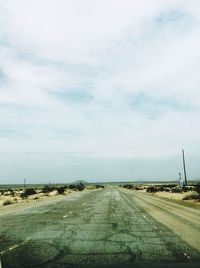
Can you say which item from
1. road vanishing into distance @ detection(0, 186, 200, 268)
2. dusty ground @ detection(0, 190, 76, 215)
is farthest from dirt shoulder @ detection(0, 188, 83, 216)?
road vanishing into distance @ detection(0, 186, 200, 268)

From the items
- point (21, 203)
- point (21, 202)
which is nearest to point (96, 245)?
point (21, 203)

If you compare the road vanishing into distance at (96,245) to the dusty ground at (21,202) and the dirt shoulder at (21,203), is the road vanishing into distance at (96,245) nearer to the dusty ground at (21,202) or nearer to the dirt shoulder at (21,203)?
the dirt shoulder at (21,203)

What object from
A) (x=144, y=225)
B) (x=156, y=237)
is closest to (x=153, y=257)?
(x=156, y=237)

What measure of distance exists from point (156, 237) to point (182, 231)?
2.23 m

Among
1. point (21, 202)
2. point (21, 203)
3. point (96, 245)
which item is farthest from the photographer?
point (21, 202)

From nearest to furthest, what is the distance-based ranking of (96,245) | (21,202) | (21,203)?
(96,245) → (21,203) → (21,202)

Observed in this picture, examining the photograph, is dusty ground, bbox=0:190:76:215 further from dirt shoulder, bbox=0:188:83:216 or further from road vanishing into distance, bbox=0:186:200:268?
road vanishing into distance, bbox=0:186:200:268

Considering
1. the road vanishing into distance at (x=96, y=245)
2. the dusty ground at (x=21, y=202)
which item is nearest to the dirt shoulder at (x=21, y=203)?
the dusty ground at (x=21, y=202)

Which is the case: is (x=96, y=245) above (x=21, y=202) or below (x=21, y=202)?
below

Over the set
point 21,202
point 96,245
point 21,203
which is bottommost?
point 96,245

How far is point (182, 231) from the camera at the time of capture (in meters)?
16.3

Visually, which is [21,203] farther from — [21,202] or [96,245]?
[96,245]

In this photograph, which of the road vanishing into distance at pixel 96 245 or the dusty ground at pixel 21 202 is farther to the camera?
the dusty ground at pixel 21 202

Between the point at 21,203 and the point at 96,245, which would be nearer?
the point at 96,245
